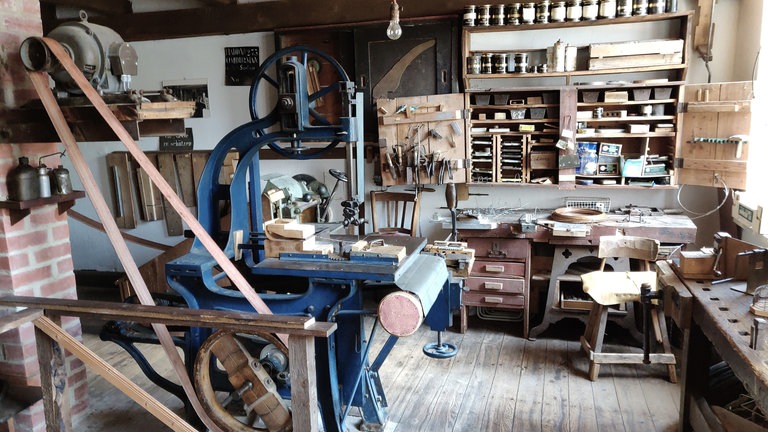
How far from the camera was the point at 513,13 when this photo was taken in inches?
167

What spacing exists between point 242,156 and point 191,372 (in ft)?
3.55

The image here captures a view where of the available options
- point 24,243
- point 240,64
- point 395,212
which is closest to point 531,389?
point 395,212

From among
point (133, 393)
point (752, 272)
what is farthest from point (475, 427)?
point (133, 393)

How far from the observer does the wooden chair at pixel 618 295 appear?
11.3ft

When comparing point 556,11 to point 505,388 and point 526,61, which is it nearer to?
point 526,61

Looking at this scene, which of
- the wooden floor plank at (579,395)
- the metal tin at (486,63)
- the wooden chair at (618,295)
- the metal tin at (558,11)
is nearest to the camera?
the wooden floor plank at (579,395)

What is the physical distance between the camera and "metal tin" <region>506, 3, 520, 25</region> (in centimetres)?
424

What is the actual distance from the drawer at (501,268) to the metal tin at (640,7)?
6.27 feet

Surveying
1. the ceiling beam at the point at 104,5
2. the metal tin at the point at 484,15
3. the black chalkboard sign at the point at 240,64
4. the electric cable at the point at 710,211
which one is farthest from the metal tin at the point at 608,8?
the ceiling beam at the point at 104,5

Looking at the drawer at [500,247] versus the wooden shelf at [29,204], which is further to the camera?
the drawer at [500,247]

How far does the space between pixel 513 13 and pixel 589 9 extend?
52 centimetres

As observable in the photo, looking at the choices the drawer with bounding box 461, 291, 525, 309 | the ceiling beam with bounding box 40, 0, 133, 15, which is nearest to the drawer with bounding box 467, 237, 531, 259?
the drawer with bounding box 461, 291, 525, 309

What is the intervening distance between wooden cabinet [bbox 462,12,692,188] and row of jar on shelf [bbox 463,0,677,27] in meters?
0.05

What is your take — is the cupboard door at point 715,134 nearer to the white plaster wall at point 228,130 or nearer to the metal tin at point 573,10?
the white plaster wall at point 228,130
